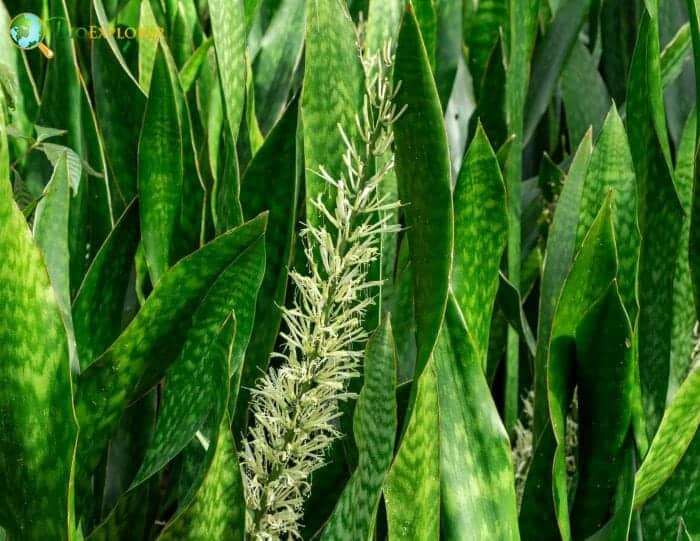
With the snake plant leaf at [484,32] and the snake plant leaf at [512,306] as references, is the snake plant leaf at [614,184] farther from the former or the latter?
the snake plant leaf at [484,32]

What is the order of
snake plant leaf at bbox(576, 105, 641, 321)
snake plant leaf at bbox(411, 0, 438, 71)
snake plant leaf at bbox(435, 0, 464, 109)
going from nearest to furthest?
snake plant leaf at bbox(576, 105, 641, 321)
snake plant leaf at bbox(411, 0, 438, 71)
snake plant leaf at bbox(435, 0, 464, 109)

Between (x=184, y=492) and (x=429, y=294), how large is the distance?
0.23 metres

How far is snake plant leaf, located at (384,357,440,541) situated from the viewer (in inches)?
19.7

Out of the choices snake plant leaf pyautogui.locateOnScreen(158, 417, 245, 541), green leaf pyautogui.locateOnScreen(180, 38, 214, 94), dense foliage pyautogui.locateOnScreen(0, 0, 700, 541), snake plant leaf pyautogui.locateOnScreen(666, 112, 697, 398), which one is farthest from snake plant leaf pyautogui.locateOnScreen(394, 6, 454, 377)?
green leaf pyautogui.locateOnScreen(180, 38, 214, 94)

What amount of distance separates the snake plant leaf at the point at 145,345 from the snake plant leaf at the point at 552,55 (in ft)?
1.86

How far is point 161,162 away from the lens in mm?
719

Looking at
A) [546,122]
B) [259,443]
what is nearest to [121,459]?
[259,443]

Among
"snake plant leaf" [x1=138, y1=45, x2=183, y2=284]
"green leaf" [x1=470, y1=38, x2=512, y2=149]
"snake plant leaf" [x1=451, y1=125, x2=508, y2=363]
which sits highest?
"green leaf" [x1=470, y1=38, x2=512, y2=149]

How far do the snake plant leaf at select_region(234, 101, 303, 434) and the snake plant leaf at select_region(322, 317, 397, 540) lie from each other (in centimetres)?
18

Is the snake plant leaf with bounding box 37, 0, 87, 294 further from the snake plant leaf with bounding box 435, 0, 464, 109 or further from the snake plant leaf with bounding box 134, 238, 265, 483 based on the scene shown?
the snake plant leaf with bounding box 435, 0, 464, 109

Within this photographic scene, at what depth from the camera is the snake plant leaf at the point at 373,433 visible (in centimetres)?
51

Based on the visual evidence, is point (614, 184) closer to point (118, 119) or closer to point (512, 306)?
point (512, 306)

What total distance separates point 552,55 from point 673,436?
546mm

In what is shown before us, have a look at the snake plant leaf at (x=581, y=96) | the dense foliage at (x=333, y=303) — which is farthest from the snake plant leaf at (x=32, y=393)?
the snake plant leaf at (x=581, y=96)
